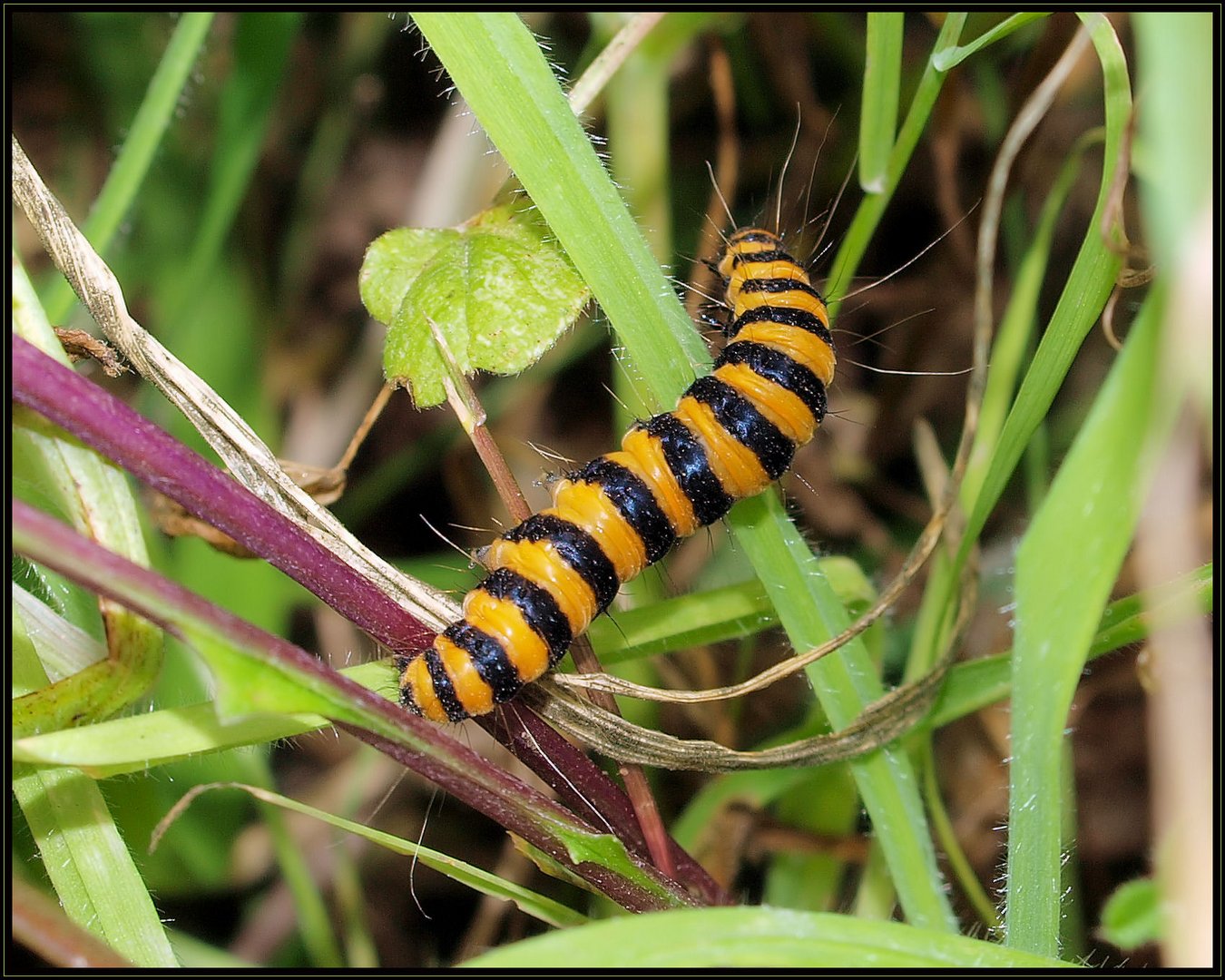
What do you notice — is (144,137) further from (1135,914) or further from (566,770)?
(1135,914)

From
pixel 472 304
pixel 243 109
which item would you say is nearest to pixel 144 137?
pixel 243 109

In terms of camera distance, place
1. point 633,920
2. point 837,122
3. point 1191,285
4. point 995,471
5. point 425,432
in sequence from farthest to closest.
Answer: point 425,432 < point 837,122 < point 995,471 < point 633,920 < point 1191,285

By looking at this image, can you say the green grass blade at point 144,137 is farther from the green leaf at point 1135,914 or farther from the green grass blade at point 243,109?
the green leaf at point 1135,914

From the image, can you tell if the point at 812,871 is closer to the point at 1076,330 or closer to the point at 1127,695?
the point at 1127,695

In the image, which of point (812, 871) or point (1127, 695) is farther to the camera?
point (1127, 695)

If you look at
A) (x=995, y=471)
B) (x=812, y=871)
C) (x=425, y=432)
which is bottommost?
(x=812, y=871)

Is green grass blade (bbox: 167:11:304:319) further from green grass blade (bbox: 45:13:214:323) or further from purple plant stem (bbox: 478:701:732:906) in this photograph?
purple plant stem (bbox: 478:701:732:906)

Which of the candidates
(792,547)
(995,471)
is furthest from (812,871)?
(995,471)

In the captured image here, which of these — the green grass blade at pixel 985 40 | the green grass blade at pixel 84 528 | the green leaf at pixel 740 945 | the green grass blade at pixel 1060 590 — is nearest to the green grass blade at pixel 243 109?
the green grass blade at pixel 84 528
